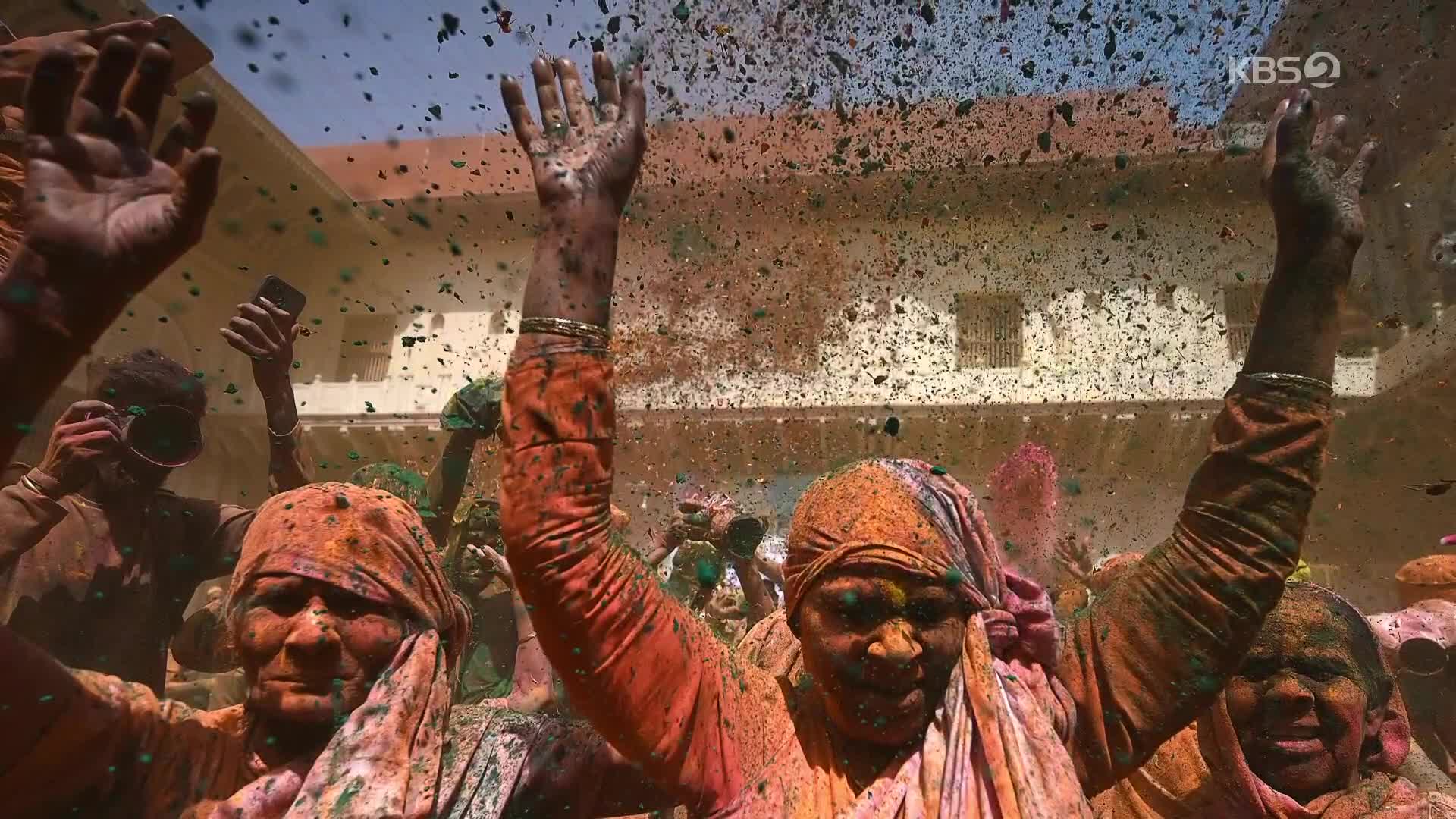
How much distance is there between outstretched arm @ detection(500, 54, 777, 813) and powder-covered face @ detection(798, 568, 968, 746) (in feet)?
1.12

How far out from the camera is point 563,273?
205 cm

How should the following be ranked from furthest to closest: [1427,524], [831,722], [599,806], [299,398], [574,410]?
[299,398] → [1427,524] → [599,806] → [831,722] → [574,410]

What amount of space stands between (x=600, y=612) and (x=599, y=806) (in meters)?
1.11

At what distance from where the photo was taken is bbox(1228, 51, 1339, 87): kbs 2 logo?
11.4 feet

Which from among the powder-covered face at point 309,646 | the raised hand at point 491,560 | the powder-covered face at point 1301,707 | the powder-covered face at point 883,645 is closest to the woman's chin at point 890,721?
the powder-covered face at point 883,645

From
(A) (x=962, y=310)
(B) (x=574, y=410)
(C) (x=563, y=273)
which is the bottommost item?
(B) (x=574, y=410)

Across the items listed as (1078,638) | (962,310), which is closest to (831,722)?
(1078,638)

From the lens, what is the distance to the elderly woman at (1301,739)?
9.60 ft

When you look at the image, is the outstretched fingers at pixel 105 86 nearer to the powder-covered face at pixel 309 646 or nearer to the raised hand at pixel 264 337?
the powder-covered face at pixel 309 646

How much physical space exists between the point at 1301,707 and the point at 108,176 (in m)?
3.97

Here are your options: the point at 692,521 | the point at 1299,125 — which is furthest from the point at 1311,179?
the point at 692,521

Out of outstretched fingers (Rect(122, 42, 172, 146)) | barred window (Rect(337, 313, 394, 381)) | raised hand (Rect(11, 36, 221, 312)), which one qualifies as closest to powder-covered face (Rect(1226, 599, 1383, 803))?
raised hand (Rect(11, 36, 221, 312))

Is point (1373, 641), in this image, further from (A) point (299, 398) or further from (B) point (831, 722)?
(A) point (299, 398)

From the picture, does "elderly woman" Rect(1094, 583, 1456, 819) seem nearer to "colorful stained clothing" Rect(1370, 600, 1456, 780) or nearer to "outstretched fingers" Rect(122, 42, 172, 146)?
"colorful stained clothing" Rect(1370, 600, 1456, 780)
